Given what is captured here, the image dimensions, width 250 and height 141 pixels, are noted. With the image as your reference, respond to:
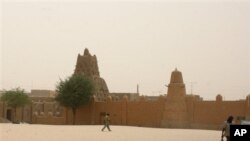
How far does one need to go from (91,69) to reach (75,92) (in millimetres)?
7687

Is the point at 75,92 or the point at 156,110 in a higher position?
the point at 75,92

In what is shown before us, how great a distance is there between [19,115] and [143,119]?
21138mm

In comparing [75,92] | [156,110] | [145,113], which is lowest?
[145,113]

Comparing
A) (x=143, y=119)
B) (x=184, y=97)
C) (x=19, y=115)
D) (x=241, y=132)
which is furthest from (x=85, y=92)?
(x=241, y=132)

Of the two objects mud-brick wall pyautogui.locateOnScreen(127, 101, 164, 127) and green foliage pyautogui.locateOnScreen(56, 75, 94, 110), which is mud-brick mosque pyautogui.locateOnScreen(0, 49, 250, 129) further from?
green foliage pyautogui.locateOnScreen(56, 75, 94, 110)

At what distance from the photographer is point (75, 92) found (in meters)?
43.6

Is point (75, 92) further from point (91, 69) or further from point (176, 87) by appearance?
point (176, 87)

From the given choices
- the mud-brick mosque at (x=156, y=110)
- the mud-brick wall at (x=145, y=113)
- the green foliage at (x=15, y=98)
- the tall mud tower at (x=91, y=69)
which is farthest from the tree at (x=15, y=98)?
the mud-brick wall at (x=145, y=113)

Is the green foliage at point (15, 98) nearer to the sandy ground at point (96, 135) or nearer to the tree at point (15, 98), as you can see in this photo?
the tree at point (15, 98)

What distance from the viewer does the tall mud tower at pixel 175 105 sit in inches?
1443

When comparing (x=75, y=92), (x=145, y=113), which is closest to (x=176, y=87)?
(x=145, y=113)

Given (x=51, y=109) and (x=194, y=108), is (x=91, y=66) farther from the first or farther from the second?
(x=194, y=108)

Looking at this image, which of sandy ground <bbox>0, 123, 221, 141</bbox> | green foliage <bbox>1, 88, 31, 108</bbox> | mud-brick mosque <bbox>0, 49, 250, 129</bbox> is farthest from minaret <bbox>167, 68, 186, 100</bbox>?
green foliage <bbox>1, 88, 31, 108</bbox>

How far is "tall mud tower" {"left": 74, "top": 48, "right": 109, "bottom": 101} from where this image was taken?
5038 centimetres
